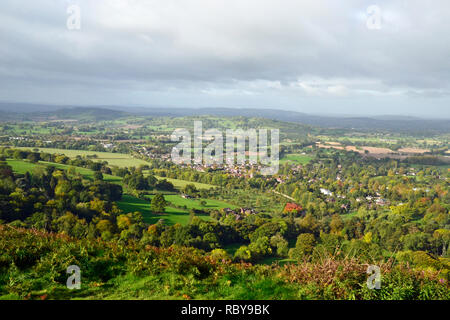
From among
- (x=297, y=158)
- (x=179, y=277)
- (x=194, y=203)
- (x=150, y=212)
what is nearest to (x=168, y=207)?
Result: (x=150, y=212)

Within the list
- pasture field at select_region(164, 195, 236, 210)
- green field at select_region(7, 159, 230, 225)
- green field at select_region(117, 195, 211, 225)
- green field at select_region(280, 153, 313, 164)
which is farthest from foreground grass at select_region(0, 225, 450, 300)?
green field at select_region(280, 153, 313, 164)

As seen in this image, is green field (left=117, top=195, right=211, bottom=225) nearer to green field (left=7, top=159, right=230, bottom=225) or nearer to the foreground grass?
green field (left=7, top=159, right=230, bottom=225)

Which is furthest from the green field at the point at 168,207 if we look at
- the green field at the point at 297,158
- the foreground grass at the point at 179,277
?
the green field at the point at 297,158

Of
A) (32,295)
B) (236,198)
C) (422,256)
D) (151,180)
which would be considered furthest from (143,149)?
(32,295)

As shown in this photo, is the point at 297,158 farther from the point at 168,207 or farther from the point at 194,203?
the point at 168,207
